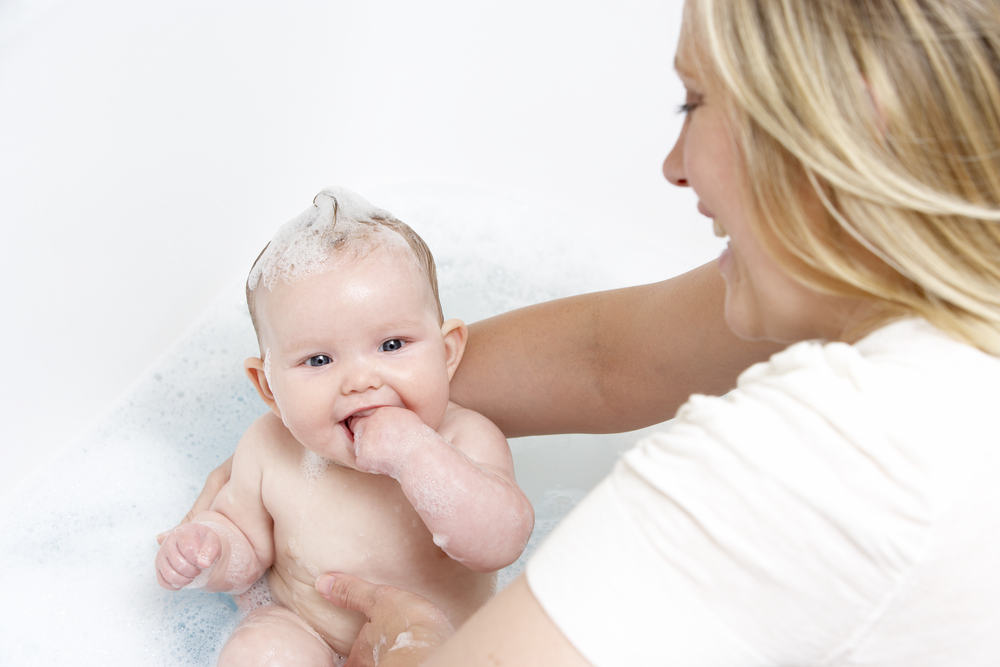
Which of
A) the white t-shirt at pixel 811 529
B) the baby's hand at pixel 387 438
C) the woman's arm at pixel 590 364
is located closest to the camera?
the white t-shirt at pixel 811 529

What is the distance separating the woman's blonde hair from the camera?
60 cm

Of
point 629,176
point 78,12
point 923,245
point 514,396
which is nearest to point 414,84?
point 629,176

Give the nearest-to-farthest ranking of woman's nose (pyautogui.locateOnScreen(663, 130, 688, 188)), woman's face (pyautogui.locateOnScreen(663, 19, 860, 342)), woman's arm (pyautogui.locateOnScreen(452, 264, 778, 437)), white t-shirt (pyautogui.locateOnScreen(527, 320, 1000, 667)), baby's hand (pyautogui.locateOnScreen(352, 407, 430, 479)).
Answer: white t-shirt (pyautogui.locateOnScreen(527, 320, 1000, 667)) < woman's face (pyautogui.locateOnScreen(663, 19, 860, 342)) < woman's nose (pyautogui.locateOnScreen(663, 130, 688, 188)) < baby's hand (pyautogui.locateOnScreen(352, 407, 430, 479)) < woman's arm (pyautogui.locateOnScreen(452, 264, 778, 437))

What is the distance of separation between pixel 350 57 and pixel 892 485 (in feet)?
5.15

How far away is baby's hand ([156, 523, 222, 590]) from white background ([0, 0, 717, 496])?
0.35 metres

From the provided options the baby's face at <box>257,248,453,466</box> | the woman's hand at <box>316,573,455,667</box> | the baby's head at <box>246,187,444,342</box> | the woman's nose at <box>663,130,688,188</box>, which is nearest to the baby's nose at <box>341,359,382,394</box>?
the baby's face at <box>257,248,453,466</box>

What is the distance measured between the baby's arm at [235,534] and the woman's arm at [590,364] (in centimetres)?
26

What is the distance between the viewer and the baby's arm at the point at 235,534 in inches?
42.3

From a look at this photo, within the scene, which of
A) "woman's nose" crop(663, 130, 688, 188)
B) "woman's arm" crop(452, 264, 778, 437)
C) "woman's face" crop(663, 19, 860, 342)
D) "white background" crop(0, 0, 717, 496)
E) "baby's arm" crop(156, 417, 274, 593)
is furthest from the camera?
"white background" crop(0, 0, 717, 496)

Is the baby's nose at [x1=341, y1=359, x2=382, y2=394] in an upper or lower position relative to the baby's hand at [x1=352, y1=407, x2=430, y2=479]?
upper

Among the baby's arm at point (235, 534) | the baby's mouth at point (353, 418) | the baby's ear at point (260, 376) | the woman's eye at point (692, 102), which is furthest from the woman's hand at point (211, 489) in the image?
the woman's eye at point (692, 102)

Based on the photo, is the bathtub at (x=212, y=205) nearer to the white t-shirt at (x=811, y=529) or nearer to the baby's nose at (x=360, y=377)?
the baby's nose at (x=360, y=377)

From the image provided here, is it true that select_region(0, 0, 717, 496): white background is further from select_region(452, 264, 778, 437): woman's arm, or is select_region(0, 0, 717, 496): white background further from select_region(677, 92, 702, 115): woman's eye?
select_region(677, 92, 702, 115): woman's eye

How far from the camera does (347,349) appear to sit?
3.32ft
